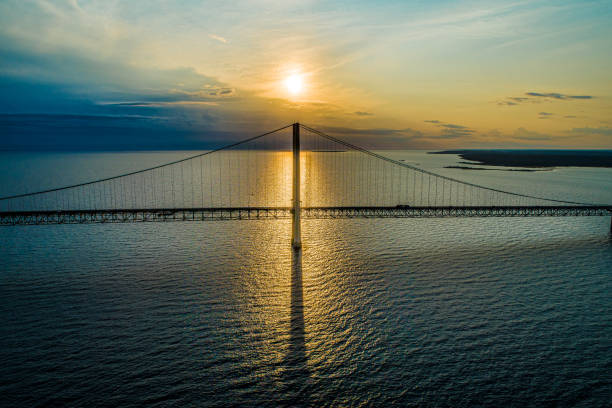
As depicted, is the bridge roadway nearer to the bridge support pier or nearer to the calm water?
the bridge support pier

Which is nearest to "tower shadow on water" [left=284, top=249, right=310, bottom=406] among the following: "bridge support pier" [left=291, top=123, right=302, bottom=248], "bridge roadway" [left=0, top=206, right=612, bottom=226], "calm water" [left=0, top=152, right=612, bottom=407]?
"calm water" [left=0, top=152, right=612, bottom=407]

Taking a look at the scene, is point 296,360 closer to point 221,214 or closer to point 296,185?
point 296,185

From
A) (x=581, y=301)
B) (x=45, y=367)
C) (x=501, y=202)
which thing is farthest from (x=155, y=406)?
(x=501, y=202)

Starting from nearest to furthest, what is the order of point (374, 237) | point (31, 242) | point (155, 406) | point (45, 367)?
point (155, 406), point (45, 367), point (31, 242), point (374, 237)

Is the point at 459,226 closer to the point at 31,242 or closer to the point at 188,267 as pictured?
the point at 188,267

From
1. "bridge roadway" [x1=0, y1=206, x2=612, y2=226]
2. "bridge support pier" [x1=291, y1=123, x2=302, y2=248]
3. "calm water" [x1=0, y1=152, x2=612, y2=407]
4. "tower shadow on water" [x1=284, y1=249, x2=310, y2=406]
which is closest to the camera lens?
"tower shadow on water" [x1=284, y1=249, x2=310, y2=406]

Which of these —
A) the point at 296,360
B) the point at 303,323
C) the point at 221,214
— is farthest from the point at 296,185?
the point at 296,360

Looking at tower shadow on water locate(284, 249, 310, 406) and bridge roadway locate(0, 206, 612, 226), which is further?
bridge roadway locate(0, 206, 612, 226)

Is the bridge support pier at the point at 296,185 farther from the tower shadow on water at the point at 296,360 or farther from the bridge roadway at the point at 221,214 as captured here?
the tower shadow on water at the point at 296,360
